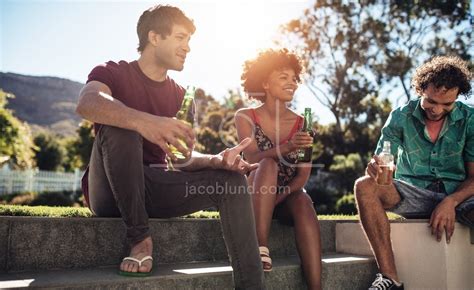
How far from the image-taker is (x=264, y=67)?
4.05 metres

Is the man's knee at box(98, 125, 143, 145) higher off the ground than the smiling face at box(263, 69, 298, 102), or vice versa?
the smiling face at box(263, 69, 298, 102)

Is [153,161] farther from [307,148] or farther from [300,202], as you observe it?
[307,148]

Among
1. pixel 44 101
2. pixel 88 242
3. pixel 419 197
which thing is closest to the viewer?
pixel 88 242

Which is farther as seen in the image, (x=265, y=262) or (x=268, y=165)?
(x=268, y=165)

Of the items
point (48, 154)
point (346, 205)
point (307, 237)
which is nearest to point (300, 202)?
point (307, 237)

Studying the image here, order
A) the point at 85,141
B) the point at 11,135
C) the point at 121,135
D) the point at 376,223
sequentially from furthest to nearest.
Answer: the point at 85,141, the point at 11,135, the point at 376,223, the point at 121,135

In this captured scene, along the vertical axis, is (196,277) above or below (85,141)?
below

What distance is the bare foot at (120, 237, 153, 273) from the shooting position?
2.35 metres

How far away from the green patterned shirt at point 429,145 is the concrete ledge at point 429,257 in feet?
1.30

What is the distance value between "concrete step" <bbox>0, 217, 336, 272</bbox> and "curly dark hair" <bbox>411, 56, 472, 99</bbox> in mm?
2055

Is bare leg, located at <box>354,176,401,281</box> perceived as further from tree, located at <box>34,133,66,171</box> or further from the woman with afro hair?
tree, located at <box>34,133,66,171</box>

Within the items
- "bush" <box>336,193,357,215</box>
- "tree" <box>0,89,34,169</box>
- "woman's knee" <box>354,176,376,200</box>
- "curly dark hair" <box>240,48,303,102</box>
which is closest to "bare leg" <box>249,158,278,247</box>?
"woman's knee" <box>354,176,376,200</box>

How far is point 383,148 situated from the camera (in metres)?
3.50

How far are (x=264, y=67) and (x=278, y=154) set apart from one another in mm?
1020
